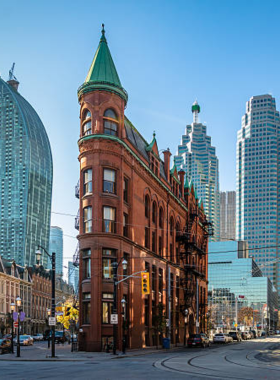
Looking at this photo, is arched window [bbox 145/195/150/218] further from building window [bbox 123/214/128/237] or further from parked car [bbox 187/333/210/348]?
parked car [bbox 187/333/210/348]

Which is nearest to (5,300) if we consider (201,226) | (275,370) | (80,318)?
(201,226)

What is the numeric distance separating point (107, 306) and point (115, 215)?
8.20m

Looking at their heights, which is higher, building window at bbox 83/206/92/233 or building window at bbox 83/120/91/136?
building window at bbox 83/120/91/136

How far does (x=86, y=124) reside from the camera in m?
50.0

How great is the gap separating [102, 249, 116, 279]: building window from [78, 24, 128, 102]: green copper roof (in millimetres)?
15018

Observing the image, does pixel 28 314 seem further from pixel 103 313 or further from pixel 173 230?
pixel 103 313

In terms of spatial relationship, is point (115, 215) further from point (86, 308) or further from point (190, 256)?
point (190, 256)

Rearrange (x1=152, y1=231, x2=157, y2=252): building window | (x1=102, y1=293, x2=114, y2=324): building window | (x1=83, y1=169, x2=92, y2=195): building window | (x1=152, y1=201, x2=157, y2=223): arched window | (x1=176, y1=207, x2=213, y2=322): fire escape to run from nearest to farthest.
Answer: (x1=102, y1=293, x2=114, y2=324): building window → (x1=83, y1=169, x2=92, y2=195): building window → (x1=152, y1=231, x2=157, y2=252): building window → (x1=152, y1=201, x2=157, y2=223): arched window → (x1=176, y1=207, x2=213, y2=322): fire escape

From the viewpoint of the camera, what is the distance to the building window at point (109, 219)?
47594 mm

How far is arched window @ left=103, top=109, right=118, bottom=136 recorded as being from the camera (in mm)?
49531

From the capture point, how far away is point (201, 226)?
9106 cm

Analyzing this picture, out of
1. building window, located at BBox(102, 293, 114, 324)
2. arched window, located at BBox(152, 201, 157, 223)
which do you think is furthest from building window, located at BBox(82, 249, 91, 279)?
arched window, located at BBox(152, 201, 157, 223)

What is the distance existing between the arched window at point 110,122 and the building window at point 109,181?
3649mm

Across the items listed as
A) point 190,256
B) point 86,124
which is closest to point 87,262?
point 86,124
